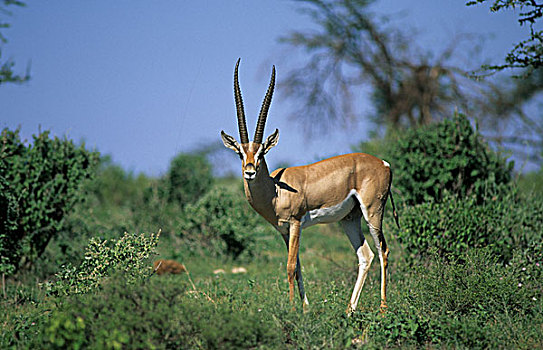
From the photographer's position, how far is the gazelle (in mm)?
5633

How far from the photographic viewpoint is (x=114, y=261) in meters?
5.67

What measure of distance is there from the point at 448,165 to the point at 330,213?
15.0ft

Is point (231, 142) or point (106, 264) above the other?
point (231, 142)

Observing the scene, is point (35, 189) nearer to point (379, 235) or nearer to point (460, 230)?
point (379, 235)

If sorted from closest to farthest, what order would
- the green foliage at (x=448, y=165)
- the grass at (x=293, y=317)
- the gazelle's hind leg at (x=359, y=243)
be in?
the grass at (x=293, y=317), the gazelle's hind leg at (x=359, y=243), the green foliage at (x=448, y=165)

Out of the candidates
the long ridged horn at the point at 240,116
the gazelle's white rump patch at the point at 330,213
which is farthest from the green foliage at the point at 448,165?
the long ridged horn at the point at 240,116

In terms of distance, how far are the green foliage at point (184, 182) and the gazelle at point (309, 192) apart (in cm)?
854

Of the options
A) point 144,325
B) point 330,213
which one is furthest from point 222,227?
point 144,325

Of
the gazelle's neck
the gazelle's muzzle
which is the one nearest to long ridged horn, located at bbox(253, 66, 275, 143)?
the gazelle's neck

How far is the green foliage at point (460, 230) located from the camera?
7.68m

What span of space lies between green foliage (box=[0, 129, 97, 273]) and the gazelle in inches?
165

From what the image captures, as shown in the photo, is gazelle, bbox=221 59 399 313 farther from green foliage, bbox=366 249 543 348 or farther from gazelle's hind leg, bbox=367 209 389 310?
green foliage, bbox=366 249 543 348

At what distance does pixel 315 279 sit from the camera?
8.25m

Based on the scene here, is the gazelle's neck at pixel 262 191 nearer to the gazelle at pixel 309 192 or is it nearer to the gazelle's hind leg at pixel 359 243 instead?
the gazelle at pixel 309 192
